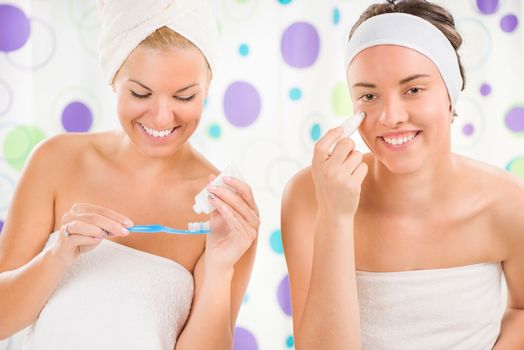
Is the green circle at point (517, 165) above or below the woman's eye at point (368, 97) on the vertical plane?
below

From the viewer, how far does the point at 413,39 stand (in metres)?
1.07

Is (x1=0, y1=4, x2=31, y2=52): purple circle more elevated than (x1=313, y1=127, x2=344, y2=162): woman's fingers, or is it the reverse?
(x1=0, y1=4, x2=31, y2=52): purple circle

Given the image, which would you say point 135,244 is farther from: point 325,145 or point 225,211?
point 325,145

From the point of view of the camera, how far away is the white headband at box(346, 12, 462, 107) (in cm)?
107

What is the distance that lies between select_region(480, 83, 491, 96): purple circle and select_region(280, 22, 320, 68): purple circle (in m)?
0.49

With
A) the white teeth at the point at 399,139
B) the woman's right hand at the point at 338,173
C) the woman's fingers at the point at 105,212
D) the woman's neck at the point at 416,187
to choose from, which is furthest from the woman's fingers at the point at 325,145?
the woman's fingers at the point at 105,212

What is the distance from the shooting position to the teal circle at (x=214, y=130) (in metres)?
1.70

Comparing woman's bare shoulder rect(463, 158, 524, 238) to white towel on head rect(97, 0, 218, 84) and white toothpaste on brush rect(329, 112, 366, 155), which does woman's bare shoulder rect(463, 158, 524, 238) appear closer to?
white toothpaste on brush rect(329, 112, 366, 155)

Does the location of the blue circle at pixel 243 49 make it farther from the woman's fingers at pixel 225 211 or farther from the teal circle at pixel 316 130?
the woman's fingers at pixel 225 211

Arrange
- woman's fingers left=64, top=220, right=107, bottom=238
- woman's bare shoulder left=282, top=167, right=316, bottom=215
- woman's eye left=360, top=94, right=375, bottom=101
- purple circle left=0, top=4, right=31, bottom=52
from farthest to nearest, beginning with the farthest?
purple circle left=0, top=4, right=31, bottom=52
woman's bare shoulder left=282, top=167, right=316, bottom=215
woman's eye left=360, top=94, right=375, bottom=101
woman's fingers left=64, top=220, right=107, bottom=238

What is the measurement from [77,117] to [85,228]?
779mm

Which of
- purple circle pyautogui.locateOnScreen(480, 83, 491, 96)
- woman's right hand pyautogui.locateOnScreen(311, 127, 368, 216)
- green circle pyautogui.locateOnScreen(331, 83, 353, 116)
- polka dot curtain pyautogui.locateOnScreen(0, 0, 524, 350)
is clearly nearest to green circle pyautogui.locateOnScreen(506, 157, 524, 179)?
polka dot curtain pyautogui.locateOnScreen(0, 0, 524, 350)

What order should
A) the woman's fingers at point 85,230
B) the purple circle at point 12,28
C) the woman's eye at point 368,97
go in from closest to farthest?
the woman's fingers at point 85,230, the woman's eye at point 368,97, the purple circle at point 12,28

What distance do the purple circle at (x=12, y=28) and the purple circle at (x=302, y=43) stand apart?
733 mm
